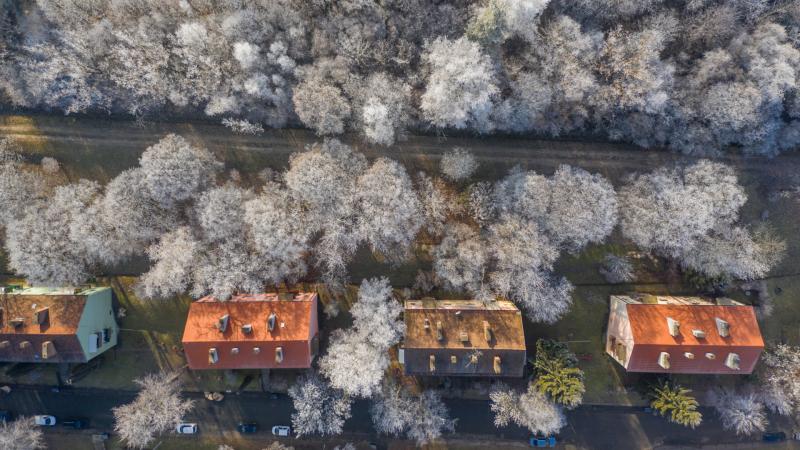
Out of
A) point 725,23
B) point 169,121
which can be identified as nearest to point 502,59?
point 725,23

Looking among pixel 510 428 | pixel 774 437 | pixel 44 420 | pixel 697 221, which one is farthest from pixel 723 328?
pixel 44 420

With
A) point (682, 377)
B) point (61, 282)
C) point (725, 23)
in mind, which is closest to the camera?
point (725, 23)

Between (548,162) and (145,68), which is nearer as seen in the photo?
(145,68)

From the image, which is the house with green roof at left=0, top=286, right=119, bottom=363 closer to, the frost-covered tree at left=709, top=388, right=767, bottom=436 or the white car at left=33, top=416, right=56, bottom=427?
the white car at left=33, top=416, right=56, bottom=427

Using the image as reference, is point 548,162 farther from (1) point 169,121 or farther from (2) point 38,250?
(2) point 38,250

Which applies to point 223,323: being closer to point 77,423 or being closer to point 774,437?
point 77,423

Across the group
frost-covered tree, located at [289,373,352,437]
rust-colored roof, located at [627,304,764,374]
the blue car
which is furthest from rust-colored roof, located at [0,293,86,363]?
rust-colored roof, located at [627,304,764,374]
